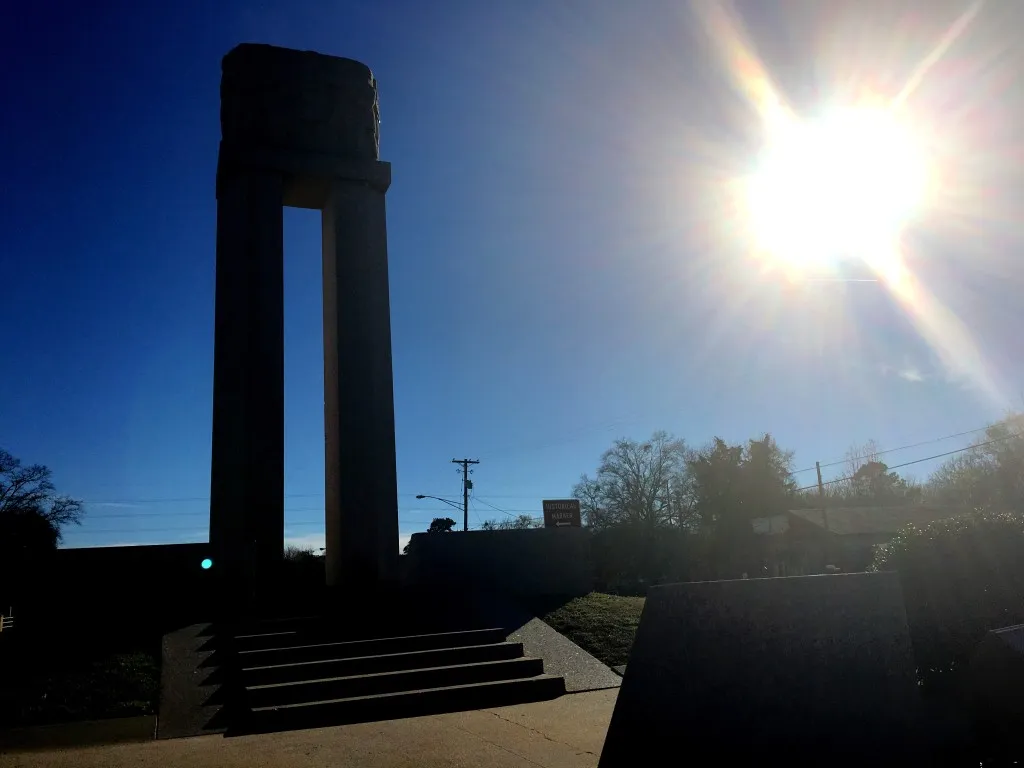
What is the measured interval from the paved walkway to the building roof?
119 ft

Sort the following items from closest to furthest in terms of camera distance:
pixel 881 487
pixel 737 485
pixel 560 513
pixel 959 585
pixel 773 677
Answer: pixel 773 677, pixel 959 585, pixel 560 513, pixel 737 485, pixel 881 487

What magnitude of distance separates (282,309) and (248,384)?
5.29ft

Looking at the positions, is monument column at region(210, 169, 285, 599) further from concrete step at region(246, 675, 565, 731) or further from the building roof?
the building roof

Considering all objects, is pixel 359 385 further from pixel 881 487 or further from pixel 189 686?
pixel 881 487

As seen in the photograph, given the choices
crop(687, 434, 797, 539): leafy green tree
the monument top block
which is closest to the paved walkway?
the monument top block

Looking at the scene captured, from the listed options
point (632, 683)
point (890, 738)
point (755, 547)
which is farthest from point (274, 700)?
point (755, 547)

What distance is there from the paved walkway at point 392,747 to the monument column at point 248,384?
20.7 ft

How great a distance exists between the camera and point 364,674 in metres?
8.30

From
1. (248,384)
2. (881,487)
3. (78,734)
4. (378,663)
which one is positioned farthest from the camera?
(881,487)

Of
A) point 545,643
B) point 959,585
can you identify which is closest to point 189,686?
point 545,643

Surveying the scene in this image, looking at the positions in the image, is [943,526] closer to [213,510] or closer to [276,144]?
[213,510]

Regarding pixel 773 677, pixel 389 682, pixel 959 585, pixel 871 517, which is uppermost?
pixel 871 517

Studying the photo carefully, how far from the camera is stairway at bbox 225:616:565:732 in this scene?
24.1ft

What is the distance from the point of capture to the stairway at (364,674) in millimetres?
7332
